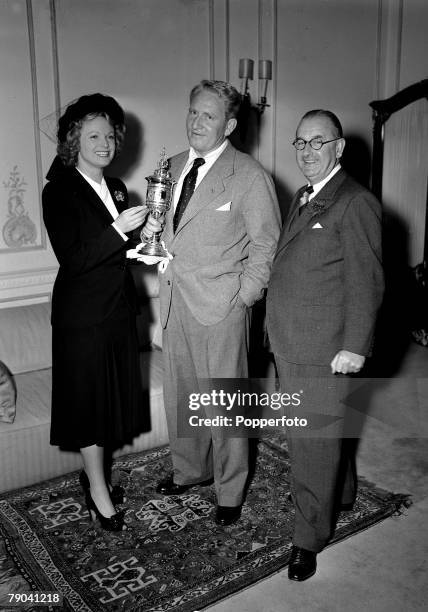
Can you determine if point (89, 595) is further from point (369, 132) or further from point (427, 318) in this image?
point (369, 132)

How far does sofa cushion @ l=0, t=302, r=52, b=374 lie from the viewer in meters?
3.48

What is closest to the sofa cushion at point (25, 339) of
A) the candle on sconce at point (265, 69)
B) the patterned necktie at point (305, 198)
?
the patterned necktie at point (305, 198)

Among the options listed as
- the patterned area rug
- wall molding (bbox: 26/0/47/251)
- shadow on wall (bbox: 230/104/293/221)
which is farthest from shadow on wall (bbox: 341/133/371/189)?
the patterned area rug

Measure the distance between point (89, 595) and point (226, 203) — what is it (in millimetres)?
1572

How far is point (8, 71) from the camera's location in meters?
3.64

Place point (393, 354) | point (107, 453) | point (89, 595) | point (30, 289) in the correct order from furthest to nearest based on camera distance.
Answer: point (393, 354) < point (30, 289) < point (107, 453) < point (89, 595)

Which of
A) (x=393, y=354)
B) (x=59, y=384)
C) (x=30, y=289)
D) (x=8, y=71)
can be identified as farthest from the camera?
(x=393, y=354)

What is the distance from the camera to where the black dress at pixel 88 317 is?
2.37 meters

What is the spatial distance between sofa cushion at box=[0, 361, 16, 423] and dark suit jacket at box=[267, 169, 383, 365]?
1430 millimetres

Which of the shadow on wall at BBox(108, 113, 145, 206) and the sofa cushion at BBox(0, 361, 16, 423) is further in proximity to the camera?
the shadow on wall at BBox(108, 113, 145, 206)

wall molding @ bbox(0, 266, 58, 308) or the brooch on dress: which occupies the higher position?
the brooch on dress

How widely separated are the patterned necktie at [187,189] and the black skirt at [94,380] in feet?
1.47

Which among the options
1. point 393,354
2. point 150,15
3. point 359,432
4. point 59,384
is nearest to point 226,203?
point 59,384

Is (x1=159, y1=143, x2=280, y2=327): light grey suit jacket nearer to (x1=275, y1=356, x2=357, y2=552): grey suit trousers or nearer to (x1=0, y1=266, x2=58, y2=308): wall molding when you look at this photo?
(x1=275, y1=356, x2=357, y2=552): grey suit trousers
